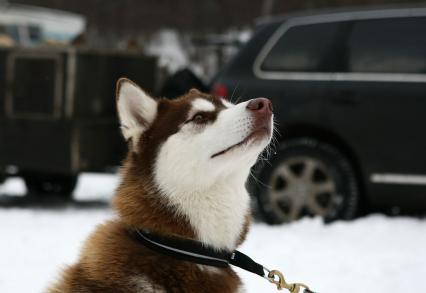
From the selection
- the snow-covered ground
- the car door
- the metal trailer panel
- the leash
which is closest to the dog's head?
the leash

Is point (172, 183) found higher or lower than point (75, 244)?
higher

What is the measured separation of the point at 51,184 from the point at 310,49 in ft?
13.2

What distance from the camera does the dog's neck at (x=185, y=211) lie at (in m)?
2.49

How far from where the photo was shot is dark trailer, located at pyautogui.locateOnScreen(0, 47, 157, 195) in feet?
20.6

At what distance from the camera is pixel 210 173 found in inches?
101

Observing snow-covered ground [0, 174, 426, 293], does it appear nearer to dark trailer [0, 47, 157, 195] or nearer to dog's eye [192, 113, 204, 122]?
dark trailer [0, 47, 157, 195]

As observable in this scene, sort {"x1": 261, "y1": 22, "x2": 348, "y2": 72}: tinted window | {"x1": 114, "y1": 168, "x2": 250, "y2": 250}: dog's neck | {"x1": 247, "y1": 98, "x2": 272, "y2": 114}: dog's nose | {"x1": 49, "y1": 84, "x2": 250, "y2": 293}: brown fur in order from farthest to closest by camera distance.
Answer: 1. {"x1": 261, "y1": 22, "x2": 348, "y2": 72}: tinted window
2. {"x1": 247, "y1": 98, "x2": 272, "y2": 114}: dog's nose
3. {"x1": 114, "y1": 168, "x2": 250, "y2": 250}: dog's neck
4. {"x1": 49, "y1": 84, "x2": 250, "y2": 293}: brown fur

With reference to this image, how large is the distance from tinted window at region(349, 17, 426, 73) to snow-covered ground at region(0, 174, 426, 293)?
135cm

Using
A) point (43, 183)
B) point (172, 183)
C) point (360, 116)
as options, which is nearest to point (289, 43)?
point (360, 116)

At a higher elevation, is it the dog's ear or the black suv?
the dog's ear

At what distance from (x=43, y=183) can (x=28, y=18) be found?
193 inches

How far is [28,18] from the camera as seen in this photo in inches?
457

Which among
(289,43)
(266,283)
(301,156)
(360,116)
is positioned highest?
(289,43)

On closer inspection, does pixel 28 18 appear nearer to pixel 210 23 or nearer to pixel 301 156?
pixel 301 156
